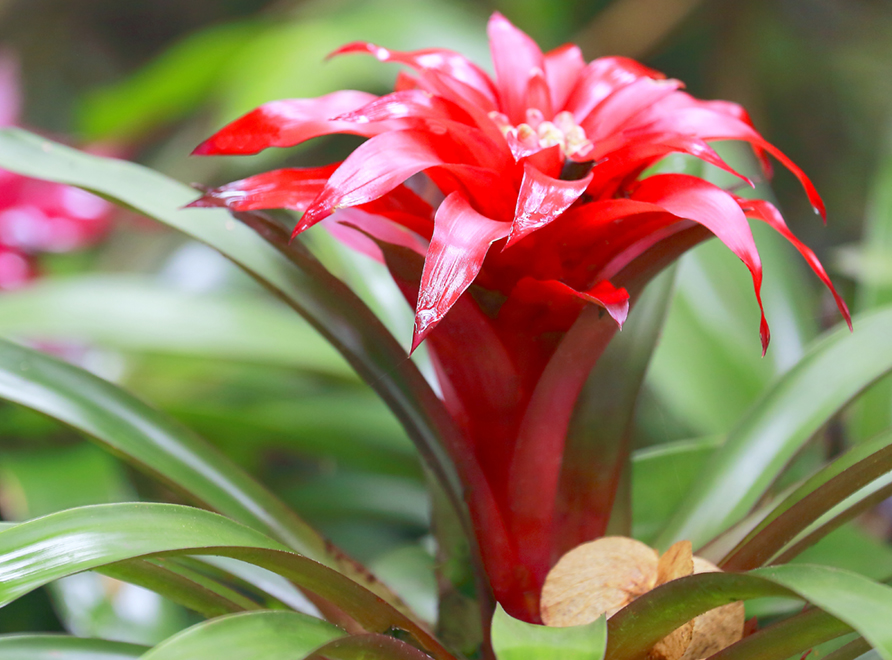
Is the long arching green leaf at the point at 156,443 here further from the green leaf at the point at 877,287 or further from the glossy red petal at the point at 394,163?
the green leaf at the point at 877,287

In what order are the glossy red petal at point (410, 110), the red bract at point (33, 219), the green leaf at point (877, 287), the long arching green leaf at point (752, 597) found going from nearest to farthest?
1. the long arching green leaf at point (752, 597)
2. the glossy red petal at point (410, 110)
3. the green leaf at point (877, 287)
4. the red bract at point (33, 219)

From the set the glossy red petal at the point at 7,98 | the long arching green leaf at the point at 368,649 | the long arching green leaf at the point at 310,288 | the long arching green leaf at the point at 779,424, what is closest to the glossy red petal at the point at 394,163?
the long arching green leaf at the point at 310,288

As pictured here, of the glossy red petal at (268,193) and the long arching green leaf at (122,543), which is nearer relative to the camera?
the long arching green leaf at (122,543)

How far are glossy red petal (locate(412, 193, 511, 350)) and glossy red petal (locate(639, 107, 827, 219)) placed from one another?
151 millimetres

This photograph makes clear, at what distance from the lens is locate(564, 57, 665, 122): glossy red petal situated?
49 centimetres

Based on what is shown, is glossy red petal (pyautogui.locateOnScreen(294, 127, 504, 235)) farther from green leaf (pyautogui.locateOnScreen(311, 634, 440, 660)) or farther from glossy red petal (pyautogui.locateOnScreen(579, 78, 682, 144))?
green leaf (pyautogui.locateOnScreen(311, 634, 440, 660))

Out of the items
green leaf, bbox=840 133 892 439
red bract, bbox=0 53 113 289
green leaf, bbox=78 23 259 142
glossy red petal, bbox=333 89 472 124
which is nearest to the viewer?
glossy red petal, bbox=333 89 472 124

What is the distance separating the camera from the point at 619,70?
0.50m

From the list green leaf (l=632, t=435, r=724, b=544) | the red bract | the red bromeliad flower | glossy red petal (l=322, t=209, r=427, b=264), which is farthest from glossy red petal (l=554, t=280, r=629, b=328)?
the red bract

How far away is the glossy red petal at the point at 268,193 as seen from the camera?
418 mm

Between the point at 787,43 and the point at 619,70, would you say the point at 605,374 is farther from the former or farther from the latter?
the point at 787,43

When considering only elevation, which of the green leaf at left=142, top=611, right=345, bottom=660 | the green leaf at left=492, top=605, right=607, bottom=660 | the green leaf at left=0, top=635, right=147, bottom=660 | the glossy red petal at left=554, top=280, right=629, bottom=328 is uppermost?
the glossy red petal at left=554, top=280, right=629, bottom=328

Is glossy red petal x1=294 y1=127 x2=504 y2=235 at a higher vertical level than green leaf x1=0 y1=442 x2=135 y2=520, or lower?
lower

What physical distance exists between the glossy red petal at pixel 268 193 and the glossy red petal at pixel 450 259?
93 mm
